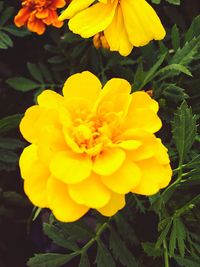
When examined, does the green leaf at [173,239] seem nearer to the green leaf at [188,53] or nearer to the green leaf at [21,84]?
the green leaf at [188,53]

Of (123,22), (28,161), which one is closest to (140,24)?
(123,22)

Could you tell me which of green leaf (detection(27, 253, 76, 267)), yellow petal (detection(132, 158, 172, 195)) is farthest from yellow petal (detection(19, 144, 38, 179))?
green leaf (detection(27, 253, 76, 267))

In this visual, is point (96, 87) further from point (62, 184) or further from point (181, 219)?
point (181, 219)

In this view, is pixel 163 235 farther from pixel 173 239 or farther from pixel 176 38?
pixel 176 38

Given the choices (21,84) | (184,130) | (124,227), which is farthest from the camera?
(21,84)

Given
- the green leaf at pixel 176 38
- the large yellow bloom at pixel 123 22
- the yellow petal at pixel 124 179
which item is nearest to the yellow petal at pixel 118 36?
the large yellow bloom at pixel 123 22

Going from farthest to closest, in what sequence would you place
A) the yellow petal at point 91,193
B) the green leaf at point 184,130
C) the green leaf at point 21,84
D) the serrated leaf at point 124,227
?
the green leaf at point 21,84 → the serrated leaf at point 124,227 → the green leaf at point 184,130 → the yellow petal at point 91,193
